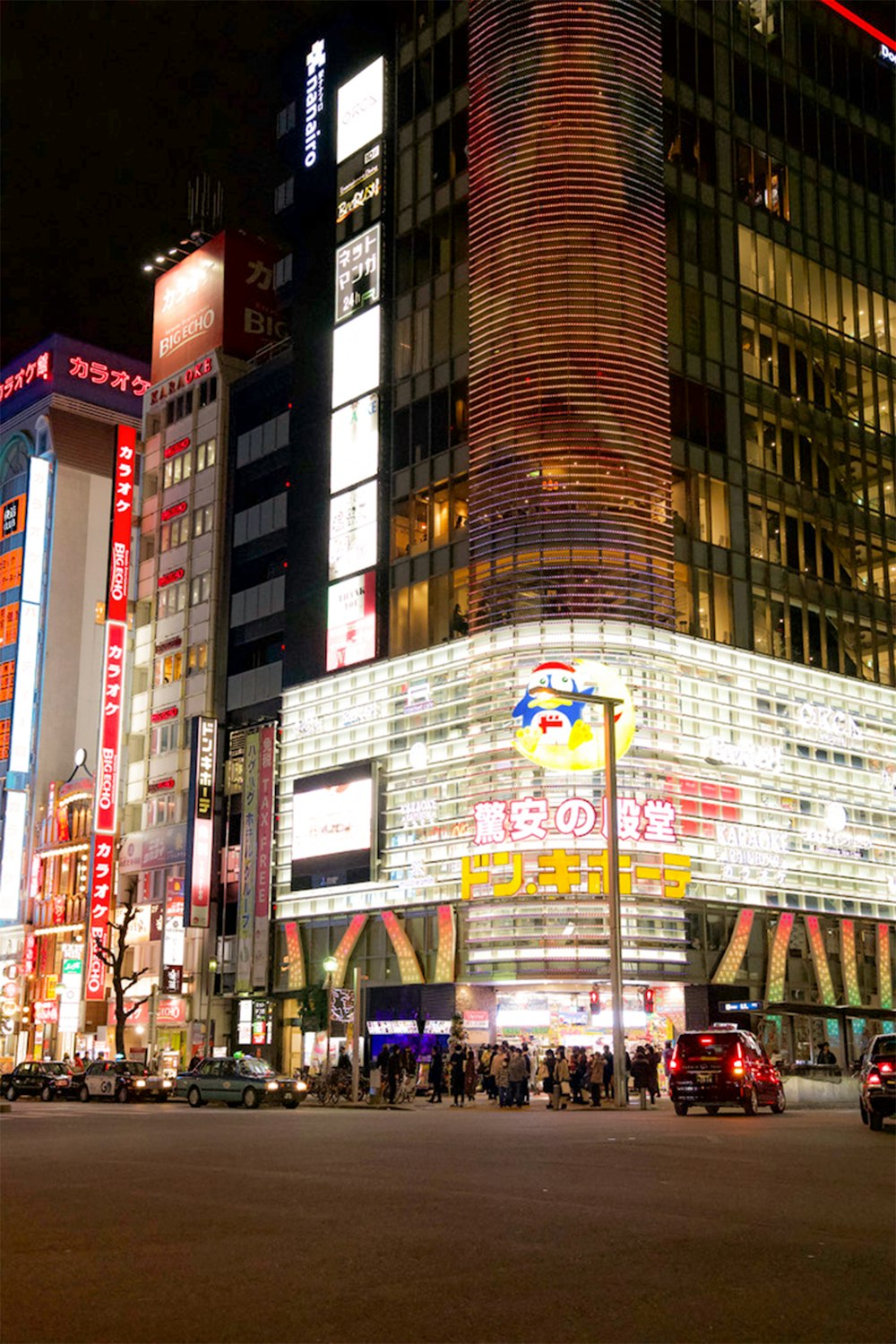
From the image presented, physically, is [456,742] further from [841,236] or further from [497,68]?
[841,236]

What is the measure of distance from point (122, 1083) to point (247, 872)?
1850cm

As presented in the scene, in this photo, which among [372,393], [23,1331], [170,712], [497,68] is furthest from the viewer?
[170,712]

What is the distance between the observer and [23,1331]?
307 inches

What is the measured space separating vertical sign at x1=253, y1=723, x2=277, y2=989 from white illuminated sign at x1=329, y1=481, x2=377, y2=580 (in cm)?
906

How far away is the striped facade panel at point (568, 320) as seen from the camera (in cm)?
5253

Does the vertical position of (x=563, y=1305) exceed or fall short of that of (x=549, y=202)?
it falls short

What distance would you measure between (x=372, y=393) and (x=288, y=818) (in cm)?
1909

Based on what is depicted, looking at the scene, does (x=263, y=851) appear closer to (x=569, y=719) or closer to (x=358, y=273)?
(x=569, y=719)

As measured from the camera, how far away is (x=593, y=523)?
52.2m

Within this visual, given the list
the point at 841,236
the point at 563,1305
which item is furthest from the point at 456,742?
the point at 563,1305

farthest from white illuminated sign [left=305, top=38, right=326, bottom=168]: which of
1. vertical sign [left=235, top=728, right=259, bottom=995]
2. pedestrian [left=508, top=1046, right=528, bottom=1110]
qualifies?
pedestrian [left=508, top=1046, right=528, bottom=1110]

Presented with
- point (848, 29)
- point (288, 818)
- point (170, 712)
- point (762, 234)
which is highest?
point (848, 29)

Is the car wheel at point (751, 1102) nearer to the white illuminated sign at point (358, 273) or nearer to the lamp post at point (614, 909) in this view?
the lamp post at point (614, 909)

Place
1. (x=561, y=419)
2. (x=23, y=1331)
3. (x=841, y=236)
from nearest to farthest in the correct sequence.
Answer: (x=23, y=1331), (x=561, y=419), (x=841, y=236)
